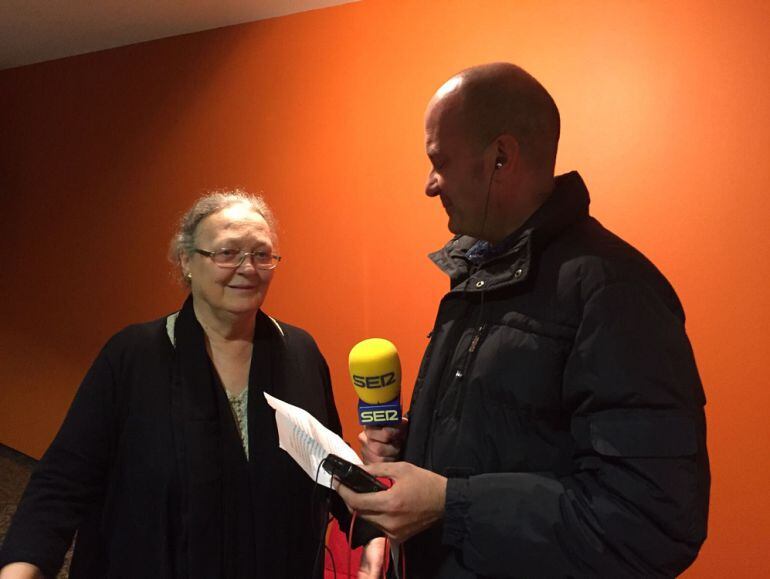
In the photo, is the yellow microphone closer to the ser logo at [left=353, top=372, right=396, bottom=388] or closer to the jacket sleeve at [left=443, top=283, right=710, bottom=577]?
the ser logo at [left=353, top=372, right=396, bottom=388]

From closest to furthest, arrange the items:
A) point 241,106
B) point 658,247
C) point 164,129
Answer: point 658,247 < point 241,106 < point 164,129

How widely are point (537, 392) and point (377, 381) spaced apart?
344 millimetres

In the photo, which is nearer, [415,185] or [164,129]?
[415,185]

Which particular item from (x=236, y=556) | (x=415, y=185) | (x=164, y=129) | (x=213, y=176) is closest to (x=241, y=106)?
(x=213, y=176)

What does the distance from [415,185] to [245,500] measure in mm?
1424

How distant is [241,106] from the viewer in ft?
9.59

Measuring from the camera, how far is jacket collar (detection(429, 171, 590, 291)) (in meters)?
0.96

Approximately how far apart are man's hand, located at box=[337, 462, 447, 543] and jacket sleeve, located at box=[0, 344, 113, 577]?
0.76 m

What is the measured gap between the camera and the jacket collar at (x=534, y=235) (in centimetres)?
96

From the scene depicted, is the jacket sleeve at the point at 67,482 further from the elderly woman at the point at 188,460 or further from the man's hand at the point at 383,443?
the man's hand at the point at 383,443

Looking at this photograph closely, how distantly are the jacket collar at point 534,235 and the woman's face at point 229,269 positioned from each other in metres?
0.67

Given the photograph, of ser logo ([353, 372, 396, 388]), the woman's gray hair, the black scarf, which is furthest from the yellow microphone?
the woman's gray hair

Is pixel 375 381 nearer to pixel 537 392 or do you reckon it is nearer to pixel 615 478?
pixel 537 392

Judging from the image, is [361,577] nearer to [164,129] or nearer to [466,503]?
[466,503]
